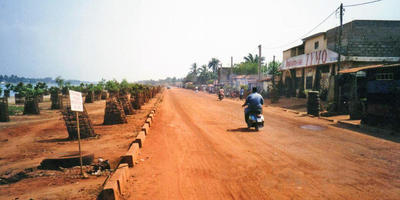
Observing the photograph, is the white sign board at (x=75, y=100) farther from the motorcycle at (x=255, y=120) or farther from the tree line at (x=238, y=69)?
the tree line at (x=238, y=69)

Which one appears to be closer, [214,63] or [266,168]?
[266,168]

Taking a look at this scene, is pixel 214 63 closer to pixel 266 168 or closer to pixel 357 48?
pixel 357 48

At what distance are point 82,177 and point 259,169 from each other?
3531 millimetres

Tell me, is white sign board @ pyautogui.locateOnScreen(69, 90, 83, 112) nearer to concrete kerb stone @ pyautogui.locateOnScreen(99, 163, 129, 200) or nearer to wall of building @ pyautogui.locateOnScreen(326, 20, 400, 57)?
concrete kerb stone @ pyautogui.locateOnScreen(99, 163, 129, 200)

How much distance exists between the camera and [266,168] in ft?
16.1

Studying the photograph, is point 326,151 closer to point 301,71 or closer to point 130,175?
point 130,175

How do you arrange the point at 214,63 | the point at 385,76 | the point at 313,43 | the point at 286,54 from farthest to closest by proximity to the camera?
1. the point at 214,63
2. the point at 286,54
3. the point at 313,43
4. the point at 385,76

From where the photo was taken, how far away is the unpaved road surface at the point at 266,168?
151 inches

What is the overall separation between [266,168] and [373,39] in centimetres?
2141

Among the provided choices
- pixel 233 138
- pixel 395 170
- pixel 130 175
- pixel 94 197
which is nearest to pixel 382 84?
pixel 395 170

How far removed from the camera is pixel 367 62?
64.7ft

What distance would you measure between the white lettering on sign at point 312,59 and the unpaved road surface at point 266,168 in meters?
15.1

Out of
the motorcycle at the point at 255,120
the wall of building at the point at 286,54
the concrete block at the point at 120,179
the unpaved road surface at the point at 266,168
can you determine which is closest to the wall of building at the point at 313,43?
the wall of building at the point at 286,54

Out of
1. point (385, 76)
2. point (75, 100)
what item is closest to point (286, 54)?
point (385, 76)
